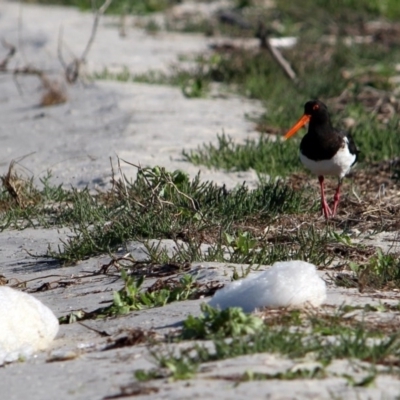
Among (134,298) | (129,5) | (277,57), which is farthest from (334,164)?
(129,5)

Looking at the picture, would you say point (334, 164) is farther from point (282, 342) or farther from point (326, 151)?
point (282, 342)

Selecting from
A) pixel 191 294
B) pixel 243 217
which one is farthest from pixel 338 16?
pixel 191 294

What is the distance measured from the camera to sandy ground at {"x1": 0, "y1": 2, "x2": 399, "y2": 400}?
366 centimetres

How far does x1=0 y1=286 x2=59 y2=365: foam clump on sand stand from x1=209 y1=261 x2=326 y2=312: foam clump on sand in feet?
2.34

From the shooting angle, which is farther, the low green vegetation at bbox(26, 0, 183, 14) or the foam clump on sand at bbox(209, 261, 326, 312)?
the low green vegetation at bbox(26, 0, 183, 14)

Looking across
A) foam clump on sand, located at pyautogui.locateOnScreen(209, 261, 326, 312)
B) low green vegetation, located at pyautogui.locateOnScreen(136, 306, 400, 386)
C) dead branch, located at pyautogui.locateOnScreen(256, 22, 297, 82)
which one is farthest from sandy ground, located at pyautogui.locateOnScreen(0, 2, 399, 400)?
dead branch, located at pyautogui.locateOnScreen(256, 22, 297, 82)

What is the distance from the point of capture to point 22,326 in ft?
14.0

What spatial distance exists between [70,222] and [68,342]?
2058mm

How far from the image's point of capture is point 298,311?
13.9 feet

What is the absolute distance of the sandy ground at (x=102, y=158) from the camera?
3664 mm

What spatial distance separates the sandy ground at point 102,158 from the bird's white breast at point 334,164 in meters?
0.74

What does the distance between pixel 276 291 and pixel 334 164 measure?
2.86 m

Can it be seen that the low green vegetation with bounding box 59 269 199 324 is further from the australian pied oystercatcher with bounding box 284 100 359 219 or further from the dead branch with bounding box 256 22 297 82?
the dead branch with bounding box 256 22 297 82

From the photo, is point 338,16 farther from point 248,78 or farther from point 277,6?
point 248,78
